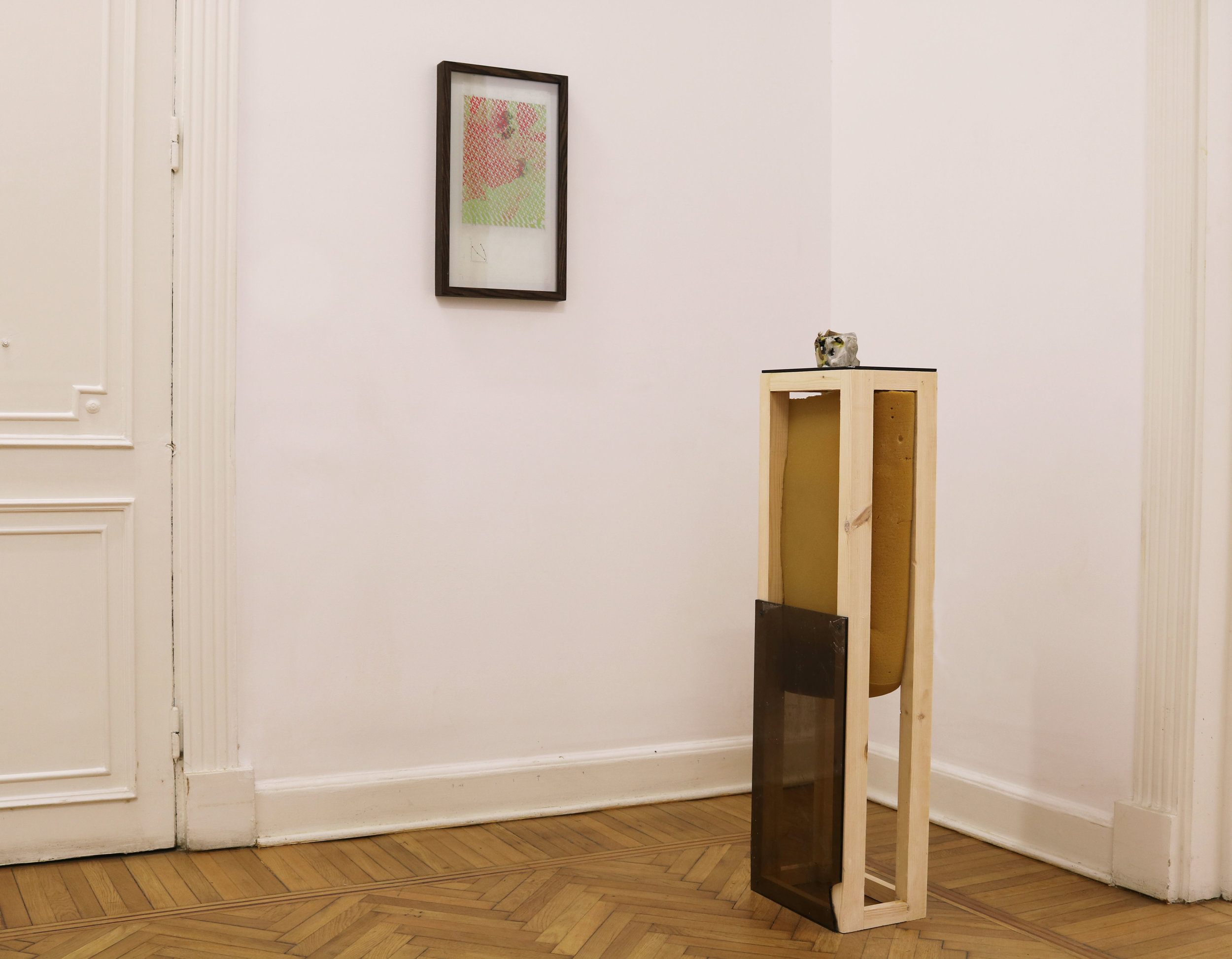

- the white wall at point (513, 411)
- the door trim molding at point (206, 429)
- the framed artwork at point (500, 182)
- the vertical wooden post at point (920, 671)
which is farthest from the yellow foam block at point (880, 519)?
the door trim molding at point (206, 429)

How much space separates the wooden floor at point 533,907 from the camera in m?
1.85

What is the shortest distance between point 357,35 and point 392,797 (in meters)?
1.75

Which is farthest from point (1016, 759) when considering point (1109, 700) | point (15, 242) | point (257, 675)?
point (15, 242)

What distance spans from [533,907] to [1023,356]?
5.18ft

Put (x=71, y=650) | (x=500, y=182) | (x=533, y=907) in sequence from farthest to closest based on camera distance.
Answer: (x=500, y=182) < (x=71, y=650) < (x=533, y=907)

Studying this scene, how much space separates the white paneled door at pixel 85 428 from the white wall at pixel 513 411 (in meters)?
0.19

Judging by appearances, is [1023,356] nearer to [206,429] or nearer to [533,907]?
[533,907]

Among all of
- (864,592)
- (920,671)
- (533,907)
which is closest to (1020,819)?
(920,671)

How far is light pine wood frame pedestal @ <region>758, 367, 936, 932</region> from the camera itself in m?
1.90

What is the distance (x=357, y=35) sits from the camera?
2412 millimetres

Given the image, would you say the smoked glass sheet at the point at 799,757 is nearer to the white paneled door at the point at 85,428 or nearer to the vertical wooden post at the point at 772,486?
the vertical wooden post at the point at 772,486

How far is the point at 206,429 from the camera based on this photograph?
7.57 feet

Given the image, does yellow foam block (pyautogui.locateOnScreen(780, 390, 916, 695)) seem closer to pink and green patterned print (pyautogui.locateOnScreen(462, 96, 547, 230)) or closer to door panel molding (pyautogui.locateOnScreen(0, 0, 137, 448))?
pink and green patterned print (pyautogui.locateOnScreen(462, 96, 547, 230))

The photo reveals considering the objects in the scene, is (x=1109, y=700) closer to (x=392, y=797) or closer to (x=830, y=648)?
(x=830, y=648)
